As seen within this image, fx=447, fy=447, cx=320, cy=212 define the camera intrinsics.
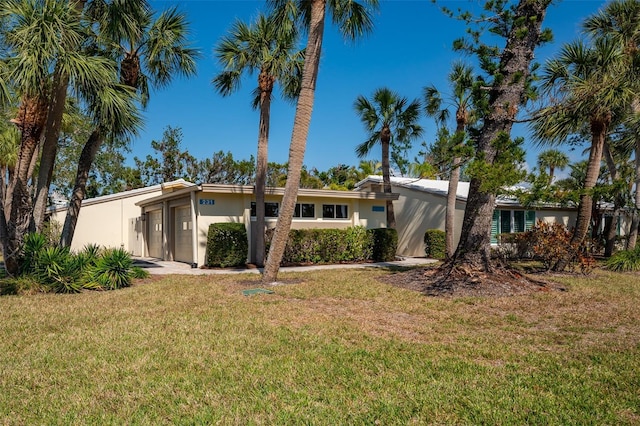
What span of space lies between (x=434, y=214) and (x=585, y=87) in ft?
31.7

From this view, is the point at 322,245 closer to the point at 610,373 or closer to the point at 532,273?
the point at 532,273

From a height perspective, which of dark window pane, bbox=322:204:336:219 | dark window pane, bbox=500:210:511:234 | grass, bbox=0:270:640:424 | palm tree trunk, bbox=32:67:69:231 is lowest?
grass, bbox=0:270:640:424

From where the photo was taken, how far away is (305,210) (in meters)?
16.8

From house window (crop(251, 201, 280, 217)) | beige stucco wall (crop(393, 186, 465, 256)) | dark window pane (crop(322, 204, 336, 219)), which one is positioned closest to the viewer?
house window (crop(251, 201, 280, 217))

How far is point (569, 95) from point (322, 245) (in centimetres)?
889

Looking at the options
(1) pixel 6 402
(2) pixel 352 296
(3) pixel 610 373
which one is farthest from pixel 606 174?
(1) pixel 6 402

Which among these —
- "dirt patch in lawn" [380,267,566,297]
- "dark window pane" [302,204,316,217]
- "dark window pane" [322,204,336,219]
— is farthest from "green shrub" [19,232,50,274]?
"dark window pane" [322,204,336,219]

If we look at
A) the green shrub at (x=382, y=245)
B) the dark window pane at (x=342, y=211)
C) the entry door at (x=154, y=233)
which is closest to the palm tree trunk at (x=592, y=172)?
the green shrub at (x=382, y=245)

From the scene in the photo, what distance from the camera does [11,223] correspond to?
9.68 m

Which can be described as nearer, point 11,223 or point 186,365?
point 186,365

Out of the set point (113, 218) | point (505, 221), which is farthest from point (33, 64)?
point (505, 221)

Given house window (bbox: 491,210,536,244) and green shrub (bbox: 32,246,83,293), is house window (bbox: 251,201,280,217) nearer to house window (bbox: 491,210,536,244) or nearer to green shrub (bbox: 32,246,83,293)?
green shrub (bbox: 32,246,83,293)

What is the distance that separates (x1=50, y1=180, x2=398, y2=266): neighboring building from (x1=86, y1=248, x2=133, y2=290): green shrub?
4229mm

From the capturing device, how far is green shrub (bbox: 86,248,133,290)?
9.88m
